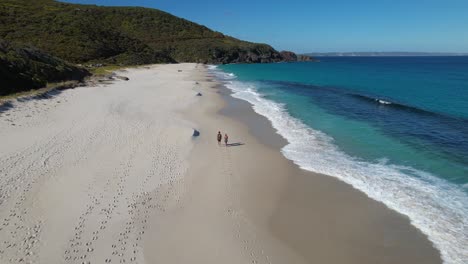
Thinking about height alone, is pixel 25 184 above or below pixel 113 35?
below

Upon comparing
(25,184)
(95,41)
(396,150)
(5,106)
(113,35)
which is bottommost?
(396,150)

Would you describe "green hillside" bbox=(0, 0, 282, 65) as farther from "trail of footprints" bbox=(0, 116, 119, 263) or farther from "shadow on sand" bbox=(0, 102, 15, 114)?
"trail of footprints" bbox=(0, 116, 119, 263)

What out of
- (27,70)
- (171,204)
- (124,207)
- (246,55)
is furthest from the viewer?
(246,55)

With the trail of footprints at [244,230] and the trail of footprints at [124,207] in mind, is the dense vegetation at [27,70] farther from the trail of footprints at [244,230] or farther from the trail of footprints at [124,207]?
the trail of footprints at [244,230]

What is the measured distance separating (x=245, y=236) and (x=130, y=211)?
4182 mm

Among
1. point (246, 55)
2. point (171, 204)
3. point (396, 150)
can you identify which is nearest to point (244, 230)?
point (171, 204)

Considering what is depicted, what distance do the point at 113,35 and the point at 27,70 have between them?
6300cm

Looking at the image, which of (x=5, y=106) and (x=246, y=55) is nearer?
(x=5, y=106)

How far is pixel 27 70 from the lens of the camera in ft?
104

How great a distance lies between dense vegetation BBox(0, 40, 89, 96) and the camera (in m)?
27.4

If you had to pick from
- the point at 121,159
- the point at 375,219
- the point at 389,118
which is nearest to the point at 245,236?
the point at 375,219

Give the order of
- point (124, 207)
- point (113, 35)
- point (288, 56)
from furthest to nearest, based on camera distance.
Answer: point (288, 56) → point (113, 35) → point (124, 207)

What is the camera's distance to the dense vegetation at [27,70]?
27422mm

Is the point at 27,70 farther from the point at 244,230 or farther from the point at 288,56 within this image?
the point at 288,56
